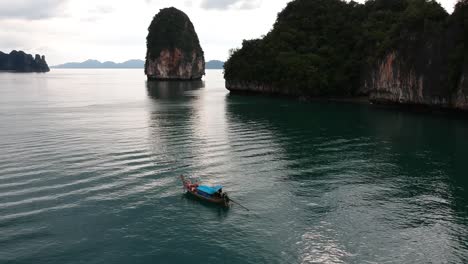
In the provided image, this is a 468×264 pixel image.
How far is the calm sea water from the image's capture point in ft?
72.6

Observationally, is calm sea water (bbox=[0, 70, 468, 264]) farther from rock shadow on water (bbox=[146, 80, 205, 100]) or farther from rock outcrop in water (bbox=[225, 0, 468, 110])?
rock shadow on water (bbox=[146, 80, 205, 100])

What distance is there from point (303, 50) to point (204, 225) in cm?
9732

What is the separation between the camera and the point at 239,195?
1206 inches

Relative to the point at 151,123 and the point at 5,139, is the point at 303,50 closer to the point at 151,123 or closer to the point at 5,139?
the point at 151,123

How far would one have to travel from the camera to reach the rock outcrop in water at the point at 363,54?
7044 cm

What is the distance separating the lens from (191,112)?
3221 inches

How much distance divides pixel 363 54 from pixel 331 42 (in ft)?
46.7

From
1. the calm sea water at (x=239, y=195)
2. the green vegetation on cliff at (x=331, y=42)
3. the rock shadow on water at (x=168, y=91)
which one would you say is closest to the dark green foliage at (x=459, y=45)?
the green vegetation on cliff at (x=331, y=42)

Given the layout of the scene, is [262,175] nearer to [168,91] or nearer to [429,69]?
[429,69]

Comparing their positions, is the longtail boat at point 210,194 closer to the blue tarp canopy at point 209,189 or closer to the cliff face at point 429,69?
the blue tarp canopy at point 209,189

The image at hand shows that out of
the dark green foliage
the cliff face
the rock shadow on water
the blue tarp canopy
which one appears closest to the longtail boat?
the blue tarp canopy

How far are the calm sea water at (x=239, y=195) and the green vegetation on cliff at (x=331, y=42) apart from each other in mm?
30019

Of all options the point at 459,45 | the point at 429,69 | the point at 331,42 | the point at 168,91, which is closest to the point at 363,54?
the point at 331,42

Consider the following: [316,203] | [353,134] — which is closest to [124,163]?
[316,203]
